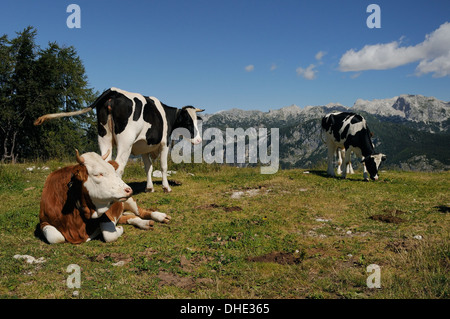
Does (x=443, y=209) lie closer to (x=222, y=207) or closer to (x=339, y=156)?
(x=222, y=207)

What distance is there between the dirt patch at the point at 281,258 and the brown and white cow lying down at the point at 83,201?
2794mm

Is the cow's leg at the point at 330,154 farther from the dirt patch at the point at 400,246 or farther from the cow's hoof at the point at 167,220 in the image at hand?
the cow's hoof at the point at 167,220

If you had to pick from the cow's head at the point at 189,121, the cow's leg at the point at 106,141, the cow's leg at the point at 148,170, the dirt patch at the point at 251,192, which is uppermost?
the cow's head at the point at 189,121

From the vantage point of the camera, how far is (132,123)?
9.88 m

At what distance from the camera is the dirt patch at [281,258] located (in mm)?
5931

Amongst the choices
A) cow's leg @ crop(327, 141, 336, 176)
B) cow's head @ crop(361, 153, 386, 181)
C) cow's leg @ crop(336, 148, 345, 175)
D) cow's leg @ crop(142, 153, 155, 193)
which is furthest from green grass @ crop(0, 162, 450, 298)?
cow's leg @ crop(336, 148, 345, 175)

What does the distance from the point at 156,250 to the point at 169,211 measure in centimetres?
290

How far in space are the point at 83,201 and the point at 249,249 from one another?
3.47 metres

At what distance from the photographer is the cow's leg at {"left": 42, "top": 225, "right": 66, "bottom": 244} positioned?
6.55 m

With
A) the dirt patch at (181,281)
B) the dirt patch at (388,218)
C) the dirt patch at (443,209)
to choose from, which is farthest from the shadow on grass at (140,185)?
the dirt patch at (443,209)

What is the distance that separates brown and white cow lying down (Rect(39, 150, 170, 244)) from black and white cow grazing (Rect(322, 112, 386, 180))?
465 inches

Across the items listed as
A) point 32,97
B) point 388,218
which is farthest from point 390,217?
point 32,97

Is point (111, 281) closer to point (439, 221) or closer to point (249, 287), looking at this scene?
point (249, 287)

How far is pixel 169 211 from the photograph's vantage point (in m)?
9.47
